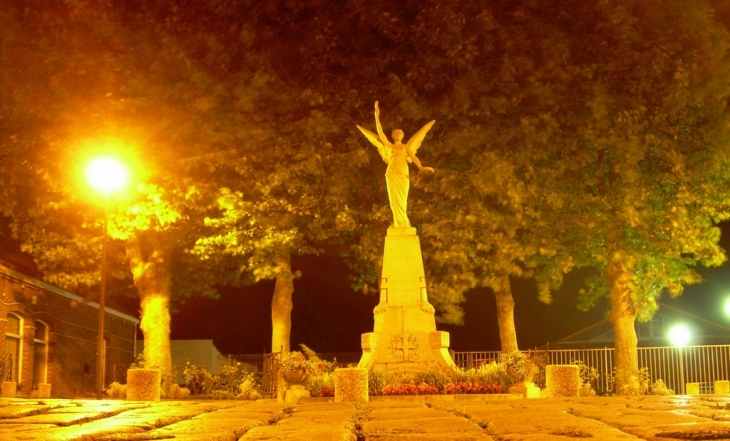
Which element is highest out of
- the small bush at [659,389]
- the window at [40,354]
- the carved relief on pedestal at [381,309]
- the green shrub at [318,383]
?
the carved relief on pedestal at [381,309]

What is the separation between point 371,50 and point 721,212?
11.6m

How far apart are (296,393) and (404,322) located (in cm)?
333

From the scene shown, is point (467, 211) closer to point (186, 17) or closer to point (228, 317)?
point (186, 17)

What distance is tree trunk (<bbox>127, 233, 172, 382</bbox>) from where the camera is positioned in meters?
26.6

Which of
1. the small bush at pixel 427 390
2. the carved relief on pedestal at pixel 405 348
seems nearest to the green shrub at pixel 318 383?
the carved relief on pedestal at pixel 405 348

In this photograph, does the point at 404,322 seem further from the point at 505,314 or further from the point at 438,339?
the point at 505,314

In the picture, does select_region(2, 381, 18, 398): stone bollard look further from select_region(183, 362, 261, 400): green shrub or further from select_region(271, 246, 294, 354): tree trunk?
select_region(271, 246, 294, 354): tree trunk

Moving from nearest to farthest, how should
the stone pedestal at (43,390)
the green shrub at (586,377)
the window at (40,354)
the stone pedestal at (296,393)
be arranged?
the stone pedestal at (296,393) < the green shrub at (586,377) < the stone pedestal at (43,390) < the window at (40,354)

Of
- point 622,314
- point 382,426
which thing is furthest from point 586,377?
point 382,426

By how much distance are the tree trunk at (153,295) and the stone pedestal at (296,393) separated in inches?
292

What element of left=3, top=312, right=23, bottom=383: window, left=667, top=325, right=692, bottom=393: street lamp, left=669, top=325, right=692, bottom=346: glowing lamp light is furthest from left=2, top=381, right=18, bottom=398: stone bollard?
left=669, top=325, right=692, bottom=346: glowing lamp light

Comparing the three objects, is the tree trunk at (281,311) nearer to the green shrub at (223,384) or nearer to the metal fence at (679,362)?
the green shrub at (223,384)

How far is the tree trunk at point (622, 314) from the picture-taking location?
2694 centimetres

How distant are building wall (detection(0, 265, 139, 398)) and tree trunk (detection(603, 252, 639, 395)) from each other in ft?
56.7
